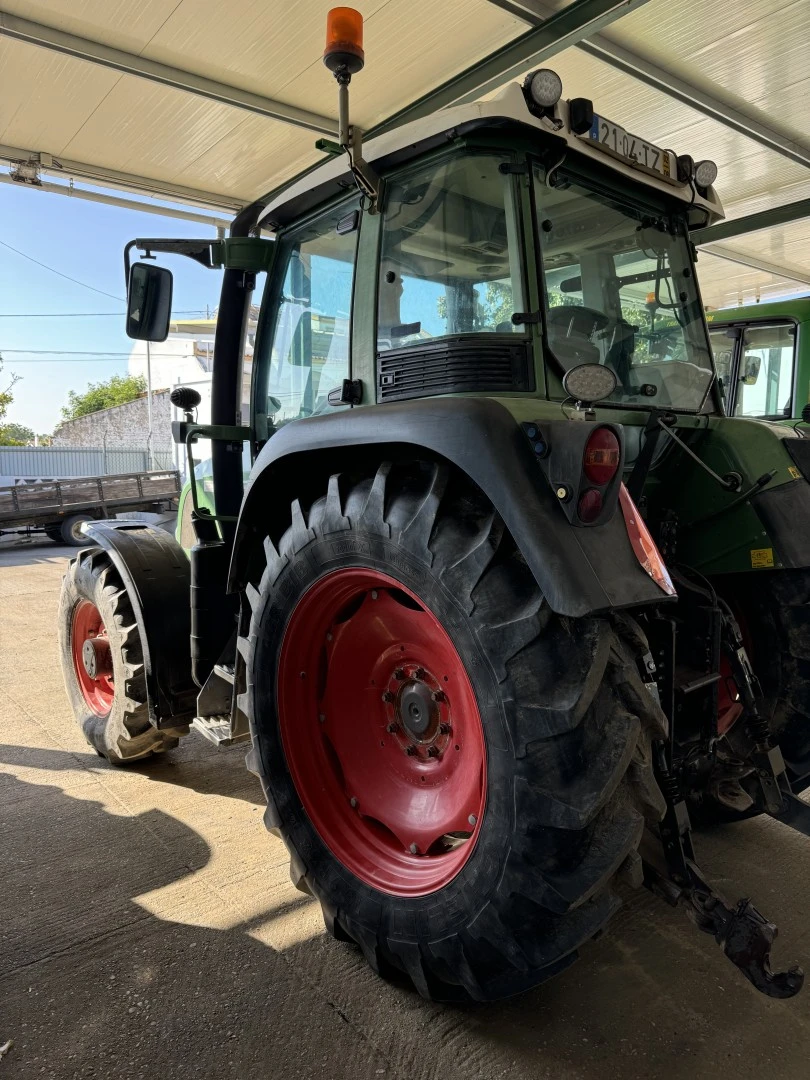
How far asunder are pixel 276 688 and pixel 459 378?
1124mm

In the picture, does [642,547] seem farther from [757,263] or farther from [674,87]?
[757,263]

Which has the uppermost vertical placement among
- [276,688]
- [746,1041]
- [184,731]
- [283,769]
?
[276,688]

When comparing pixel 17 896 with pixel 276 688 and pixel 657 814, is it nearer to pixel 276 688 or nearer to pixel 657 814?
pixel 276 688

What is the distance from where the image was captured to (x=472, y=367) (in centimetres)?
218

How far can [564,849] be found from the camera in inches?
66.9

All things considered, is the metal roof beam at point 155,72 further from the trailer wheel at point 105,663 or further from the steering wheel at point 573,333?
the steering wheel at point 573,333

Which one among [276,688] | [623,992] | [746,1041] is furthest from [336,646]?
[746,1041]

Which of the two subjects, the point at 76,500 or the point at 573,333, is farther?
the point at 76,500

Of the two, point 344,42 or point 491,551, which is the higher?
point 344,42

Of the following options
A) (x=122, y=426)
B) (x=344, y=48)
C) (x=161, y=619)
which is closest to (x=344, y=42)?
(x=344, y=48)

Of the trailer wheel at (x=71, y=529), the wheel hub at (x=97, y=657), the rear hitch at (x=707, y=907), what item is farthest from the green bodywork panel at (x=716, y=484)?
the trailer wheel at (x=71, y=529)

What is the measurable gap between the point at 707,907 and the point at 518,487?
44.3 inches

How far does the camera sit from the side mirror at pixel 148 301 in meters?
→ 3.00

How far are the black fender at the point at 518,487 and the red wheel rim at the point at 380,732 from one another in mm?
391
